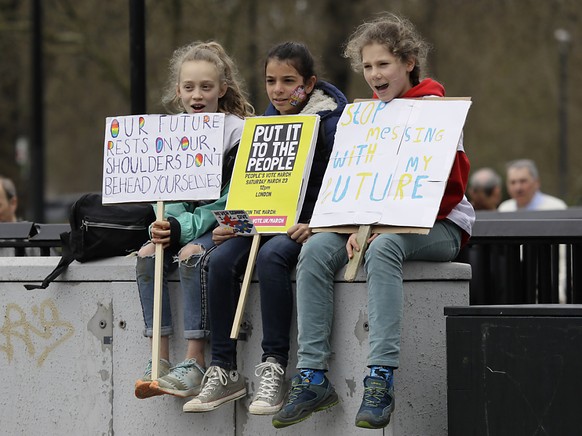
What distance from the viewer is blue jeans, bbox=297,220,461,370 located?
558cm

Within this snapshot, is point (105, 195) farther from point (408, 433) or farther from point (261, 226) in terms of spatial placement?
point (408, 433)

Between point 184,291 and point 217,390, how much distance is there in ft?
1.80

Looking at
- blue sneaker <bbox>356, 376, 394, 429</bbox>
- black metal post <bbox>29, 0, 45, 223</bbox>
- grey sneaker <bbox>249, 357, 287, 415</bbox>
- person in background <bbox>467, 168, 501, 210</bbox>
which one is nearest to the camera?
blue sneaker <bbox>356, 376, 394, 429</bbox>

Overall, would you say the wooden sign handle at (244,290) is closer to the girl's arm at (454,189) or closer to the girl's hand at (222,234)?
the girl's hand at (222,234)

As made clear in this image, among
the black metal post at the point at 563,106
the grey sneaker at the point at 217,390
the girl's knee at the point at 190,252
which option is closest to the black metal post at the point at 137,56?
the girl's knee at the point at 190,252

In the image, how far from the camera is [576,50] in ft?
95.1

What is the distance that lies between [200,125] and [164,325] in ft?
3.41

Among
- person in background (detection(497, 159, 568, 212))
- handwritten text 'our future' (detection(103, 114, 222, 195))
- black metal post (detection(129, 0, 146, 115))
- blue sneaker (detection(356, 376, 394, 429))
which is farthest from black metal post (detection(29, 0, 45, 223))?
blue sneaker (detection(356, 376, 394, 429))

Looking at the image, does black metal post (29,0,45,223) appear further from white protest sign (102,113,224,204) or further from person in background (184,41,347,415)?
person in background (184,41,347,415)

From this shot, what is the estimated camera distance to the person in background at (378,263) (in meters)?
5.57

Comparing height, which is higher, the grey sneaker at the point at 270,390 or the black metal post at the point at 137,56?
the black metal post at the point at 137,56

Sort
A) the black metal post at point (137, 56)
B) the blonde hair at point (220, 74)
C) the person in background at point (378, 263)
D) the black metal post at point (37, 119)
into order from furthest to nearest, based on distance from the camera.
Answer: the black metal post at point (37, 119) < the black metal post at point (137, 56) < the blonde hair at point (220, 74) < the person in background at point (378, 263)

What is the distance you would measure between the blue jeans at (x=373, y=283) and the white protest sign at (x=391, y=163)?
0.45 ft

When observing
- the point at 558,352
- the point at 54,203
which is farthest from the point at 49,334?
the point at 54,203
